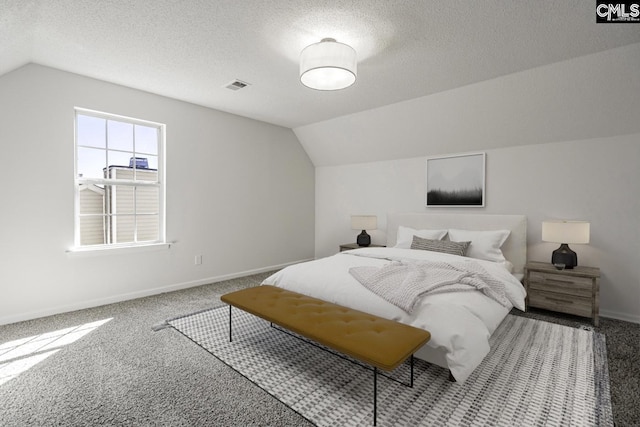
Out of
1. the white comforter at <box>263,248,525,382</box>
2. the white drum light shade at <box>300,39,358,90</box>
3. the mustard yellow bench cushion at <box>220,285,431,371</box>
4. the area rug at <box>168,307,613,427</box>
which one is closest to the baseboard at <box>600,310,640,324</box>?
the area rug at <box>168,307,613,427</box>

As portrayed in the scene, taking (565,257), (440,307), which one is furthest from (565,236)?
(440,307)

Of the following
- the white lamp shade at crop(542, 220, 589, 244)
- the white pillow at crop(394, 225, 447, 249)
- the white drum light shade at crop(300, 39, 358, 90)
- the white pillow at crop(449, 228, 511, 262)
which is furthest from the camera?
the white pillow at crop(394, 225, 447, 249)

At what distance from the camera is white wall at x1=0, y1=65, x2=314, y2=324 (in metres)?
2.88

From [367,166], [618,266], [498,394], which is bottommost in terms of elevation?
[498,394]

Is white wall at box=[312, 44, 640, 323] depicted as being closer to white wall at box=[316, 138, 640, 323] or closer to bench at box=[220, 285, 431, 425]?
white wall at box=[316, 138, 640, 323]

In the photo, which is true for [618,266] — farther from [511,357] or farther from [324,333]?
[324,333]

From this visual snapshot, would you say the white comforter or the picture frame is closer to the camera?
the white comforter

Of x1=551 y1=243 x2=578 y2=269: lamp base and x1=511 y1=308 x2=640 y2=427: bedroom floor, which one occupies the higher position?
x1=551 y1=243 x2=578 y2=269: lamp base

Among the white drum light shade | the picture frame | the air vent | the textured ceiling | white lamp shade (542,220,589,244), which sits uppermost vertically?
the air vent

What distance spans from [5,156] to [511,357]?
4.58 metres

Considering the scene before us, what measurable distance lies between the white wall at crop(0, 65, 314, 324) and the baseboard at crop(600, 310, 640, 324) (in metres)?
4.11

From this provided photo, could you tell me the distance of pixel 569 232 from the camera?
3037 mm

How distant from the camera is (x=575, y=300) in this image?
3.00m

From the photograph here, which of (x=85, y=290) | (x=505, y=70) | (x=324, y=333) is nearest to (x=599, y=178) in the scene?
(x=505, y=70)
